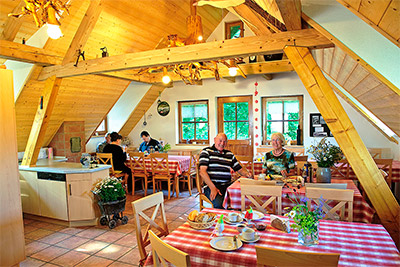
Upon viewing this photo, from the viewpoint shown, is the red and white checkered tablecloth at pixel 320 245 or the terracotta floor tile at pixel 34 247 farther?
the terracotta floor tile at pixel 34 247

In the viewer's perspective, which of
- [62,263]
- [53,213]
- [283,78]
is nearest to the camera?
[62,263]

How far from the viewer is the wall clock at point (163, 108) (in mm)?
8031

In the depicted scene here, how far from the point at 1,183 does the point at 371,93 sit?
14.0ft

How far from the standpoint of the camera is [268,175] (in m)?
3.46

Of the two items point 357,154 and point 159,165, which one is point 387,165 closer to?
point 357,154

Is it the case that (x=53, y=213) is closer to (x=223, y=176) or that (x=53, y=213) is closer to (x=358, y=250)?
(x=223, y=176)

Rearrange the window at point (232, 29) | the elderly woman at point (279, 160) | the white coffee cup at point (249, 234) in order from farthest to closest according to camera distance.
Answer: the window at point (232, 29) → the elderly woman at point (279, 160) → the white coffee cup at point (249, 234)

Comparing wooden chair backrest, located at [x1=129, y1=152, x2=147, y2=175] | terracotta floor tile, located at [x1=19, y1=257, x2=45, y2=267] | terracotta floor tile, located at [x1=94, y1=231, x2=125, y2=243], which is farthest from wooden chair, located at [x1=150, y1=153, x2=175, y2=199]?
terracotta floor tile, located at [x1=19, y1=257, x2=45, y2=267]

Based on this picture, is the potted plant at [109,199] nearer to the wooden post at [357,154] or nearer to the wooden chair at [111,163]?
the wooden chair at [111,163]

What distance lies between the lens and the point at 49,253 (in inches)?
130

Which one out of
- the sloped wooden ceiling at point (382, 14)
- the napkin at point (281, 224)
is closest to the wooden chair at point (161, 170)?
the napkin at point (281, 224)

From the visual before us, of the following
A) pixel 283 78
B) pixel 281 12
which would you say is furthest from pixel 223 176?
pixel 283 78

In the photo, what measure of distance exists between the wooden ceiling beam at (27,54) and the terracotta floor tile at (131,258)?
126 inches

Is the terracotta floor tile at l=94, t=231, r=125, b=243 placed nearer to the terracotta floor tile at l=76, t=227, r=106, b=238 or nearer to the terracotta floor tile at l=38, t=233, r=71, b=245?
the terracotta floor tile at l=76, t=227, r=106, b=238
